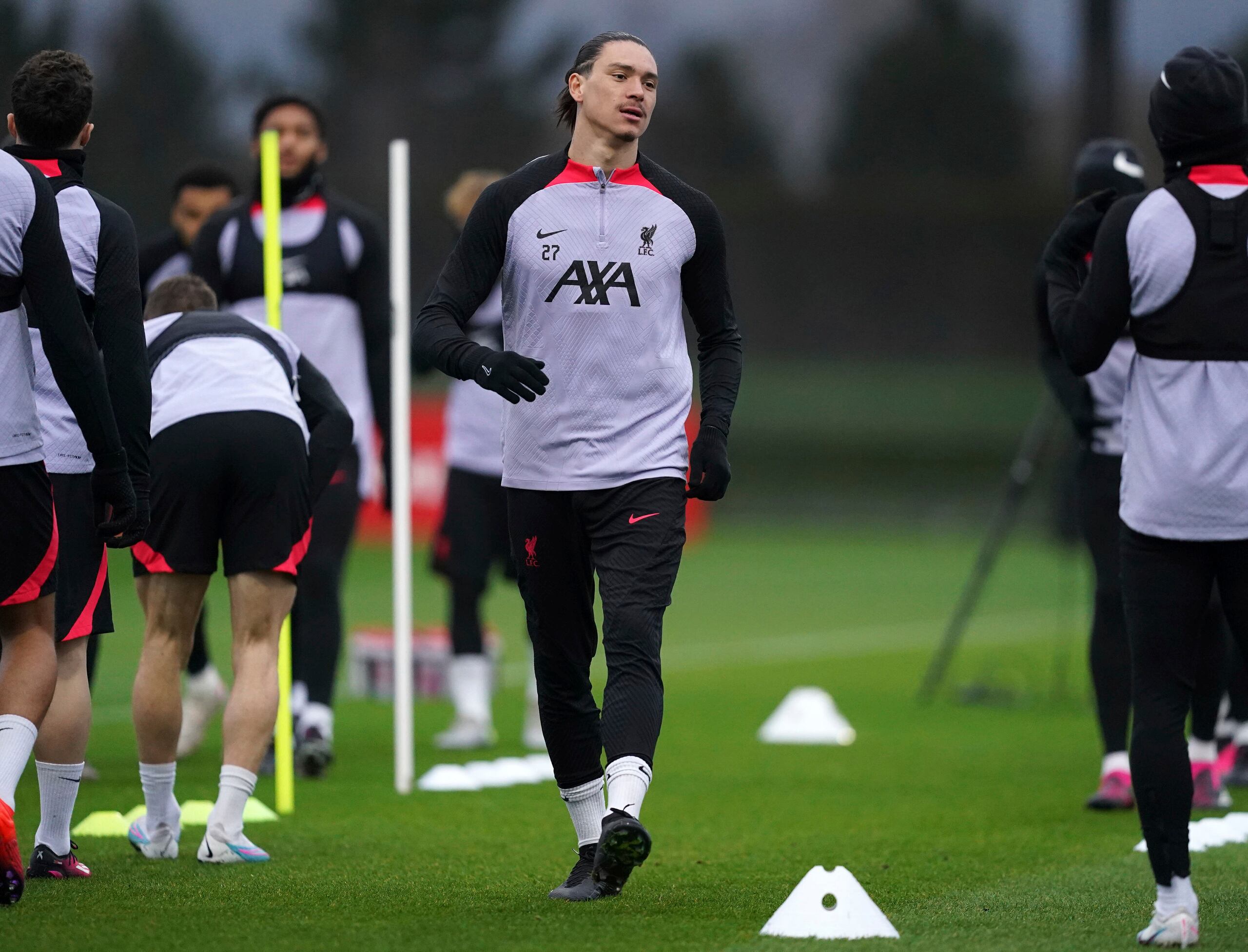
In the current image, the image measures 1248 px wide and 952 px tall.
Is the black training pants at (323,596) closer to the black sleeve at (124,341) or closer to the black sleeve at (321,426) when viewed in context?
the black sleeve at (321,426)

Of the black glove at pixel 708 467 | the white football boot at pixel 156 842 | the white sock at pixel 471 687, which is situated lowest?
the white sock at pixel 471 687

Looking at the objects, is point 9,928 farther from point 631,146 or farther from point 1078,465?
point 1078,465

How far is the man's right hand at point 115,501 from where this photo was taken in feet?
14.4

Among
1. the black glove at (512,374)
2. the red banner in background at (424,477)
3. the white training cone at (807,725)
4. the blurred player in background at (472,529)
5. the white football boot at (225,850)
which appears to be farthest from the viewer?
the red banner in background at (424,477)

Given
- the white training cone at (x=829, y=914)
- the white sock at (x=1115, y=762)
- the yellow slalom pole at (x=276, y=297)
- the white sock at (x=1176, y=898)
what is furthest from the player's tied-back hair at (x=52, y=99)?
the white sock at (x=1115, y=762)

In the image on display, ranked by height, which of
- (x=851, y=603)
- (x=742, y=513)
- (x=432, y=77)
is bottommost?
(x=742, y=513)

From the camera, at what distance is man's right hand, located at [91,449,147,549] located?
440 cm

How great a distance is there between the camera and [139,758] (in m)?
5.11

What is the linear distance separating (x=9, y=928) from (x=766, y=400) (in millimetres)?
22165

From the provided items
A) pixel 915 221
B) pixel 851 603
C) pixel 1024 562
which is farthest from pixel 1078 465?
pixel 915 221

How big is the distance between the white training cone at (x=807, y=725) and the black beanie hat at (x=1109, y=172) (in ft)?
9.56

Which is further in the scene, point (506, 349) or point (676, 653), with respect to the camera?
point (676, 653)

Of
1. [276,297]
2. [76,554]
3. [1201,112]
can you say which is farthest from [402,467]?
[1201,112]

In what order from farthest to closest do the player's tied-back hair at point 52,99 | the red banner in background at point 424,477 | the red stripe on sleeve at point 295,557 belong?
1. the red banner in background at point 424,477
2. the red stripe on sleeve at point 295,557
3. the player's tied-back hair at point 52,99
